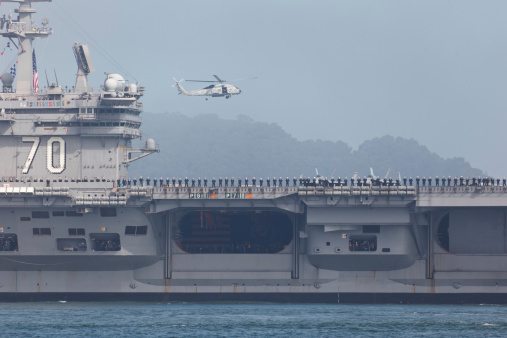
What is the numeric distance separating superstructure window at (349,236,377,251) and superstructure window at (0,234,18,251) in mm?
15532

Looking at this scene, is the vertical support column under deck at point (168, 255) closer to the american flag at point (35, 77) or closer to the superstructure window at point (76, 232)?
the superstructure window at point (76, 232)

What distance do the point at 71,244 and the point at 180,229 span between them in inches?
203

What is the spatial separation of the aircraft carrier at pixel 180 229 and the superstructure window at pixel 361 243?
6cm

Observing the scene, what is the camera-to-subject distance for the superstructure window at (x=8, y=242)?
163 feet

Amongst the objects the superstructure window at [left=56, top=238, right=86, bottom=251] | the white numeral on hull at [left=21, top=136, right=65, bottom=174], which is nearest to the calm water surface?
the superstructure window at [left=56, top=238, right=86, bottom=251]

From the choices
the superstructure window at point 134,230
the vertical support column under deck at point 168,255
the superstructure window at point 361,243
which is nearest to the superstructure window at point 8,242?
the superstructure window at point 134,230

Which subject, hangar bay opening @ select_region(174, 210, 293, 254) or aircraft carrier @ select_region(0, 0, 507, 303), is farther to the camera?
hangar bay opening @ select_region(174, 210, 293, 254)

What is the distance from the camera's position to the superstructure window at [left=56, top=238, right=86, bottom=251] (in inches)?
1955

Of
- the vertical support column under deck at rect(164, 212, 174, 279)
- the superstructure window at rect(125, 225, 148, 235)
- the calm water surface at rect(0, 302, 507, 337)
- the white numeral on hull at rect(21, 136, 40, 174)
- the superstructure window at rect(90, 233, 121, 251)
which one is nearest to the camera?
the calm water surface at rect(0, 302, 507, 337)

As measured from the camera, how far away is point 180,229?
50875 mm

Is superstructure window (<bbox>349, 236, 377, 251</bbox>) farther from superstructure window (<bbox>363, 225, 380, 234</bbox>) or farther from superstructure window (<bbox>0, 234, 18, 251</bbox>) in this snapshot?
superstructure window (<bbox>0, 234, 18, 251</bbox>)

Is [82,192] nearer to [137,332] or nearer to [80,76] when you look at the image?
[80,76]

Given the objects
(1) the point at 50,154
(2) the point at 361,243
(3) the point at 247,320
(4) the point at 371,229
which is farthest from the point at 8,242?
(4) the point at 371,229

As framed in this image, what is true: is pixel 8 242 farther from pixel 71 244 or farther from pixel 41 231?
pixel 71 244
